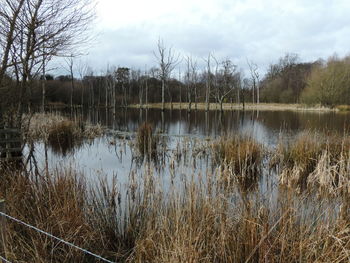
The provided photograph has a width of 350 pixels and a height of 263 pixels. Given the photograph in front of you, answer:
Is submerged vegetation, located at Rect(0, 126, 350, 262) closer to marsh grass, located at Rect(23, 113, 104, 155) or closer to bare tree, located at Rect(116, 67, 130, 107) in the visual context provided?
marsh grass, located at Rect(23, 113, 104, 155)

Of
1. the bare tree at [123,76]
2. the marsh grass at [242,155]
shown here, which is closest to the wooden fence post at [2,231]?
the marsh grass at [242,155]

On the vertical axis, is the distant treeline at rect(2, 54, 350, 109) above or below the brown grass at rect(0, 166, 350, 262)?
above

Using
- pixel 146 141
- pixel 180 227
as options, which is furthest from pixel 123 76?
pixel 180 227

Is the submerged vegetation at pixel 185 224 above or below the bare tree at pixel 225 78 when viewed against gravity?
below

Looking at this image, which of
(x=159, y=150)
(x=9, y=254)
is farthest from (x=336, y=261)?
(x=159, y=150)

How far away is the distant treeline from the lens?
120ft

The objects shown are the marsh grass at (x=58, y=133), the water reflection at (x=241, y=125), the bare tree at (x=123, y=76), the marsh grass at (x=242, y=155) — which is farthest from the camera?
the bare tree at (x=123, y=76)

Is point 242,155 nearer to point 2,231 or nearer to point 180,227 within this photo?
point 180,227

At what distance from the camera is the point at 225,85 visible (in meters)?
41.0

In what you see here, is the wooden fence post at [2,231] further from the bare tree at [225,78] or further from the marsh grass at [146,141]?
the bare tree at [225,78]

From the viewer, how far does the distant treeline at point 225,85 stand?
36500 millimetres

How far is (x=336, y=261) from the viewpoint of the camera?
74.5 inches

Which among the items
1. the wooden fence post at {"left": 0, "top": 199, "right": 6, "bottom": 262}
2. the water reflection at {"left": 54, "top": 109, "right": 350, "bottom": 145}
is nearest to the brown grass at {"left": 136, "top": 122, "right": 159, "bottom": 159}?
the water reflection at {"left": 54, "top": 109, "right": 350, "bottom": 145}

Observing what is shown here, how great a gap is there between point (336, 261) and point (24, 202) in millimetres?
2942
